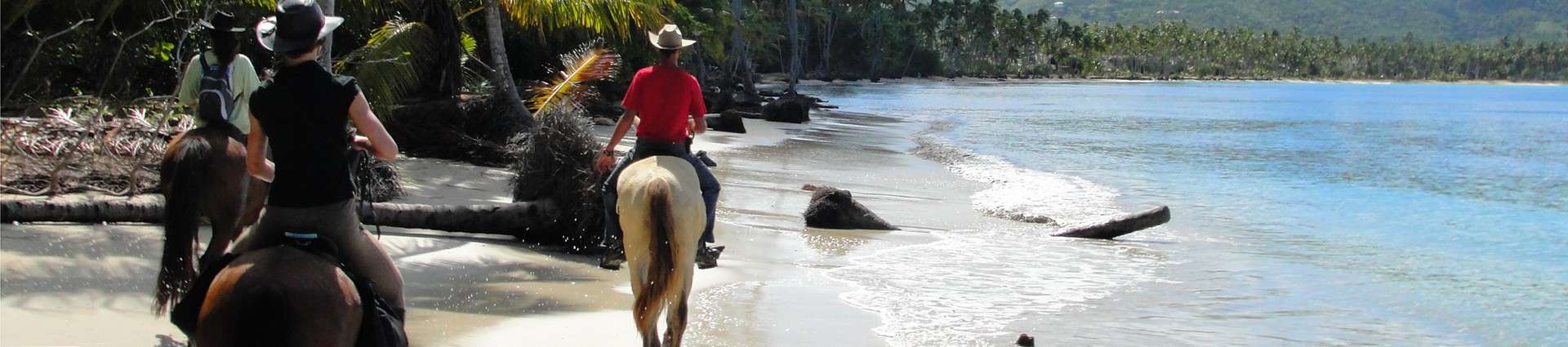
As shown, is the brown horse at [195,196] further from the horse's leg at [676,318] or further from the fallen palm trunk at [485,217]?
the fallen palm trunk at [485,217]

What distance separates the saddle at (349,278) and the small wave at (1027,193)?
12276mm

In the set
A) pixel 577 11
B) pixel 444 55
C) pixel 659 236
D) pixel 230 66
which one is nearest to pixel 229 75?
pixel 230 66

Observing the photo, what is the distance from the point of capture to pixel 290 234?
420cm

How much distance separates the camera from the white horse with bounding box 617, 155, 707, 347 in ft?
22.2

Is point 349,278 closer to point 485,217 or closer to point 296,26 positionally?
point 296,26

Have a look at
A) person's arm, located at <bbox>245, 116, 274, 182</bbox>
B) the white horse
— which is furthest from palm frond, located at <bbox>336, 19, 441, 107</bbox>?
person's arm, located at <bbox>245, 116, 274, 182</bbox>

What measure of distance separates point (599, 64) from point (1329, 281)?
32.3ft

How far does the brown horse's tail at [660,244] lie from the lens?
6.77m

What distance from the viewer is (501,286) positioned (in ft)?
29.3

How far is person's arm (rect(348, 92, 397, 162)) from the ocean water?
14.9ft

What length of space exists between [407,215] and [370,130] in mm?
6189

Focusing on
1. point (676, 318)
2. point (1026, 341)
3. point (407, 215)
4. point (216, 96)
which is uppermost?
point (216, 96)

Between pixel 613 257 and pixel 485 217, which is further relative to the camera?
pixel 485 217

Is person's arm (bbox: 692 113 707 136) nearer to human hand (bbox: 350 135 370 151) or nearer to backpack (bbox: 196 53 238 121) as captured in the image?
backpack (bbox: 196 53 238 121)
